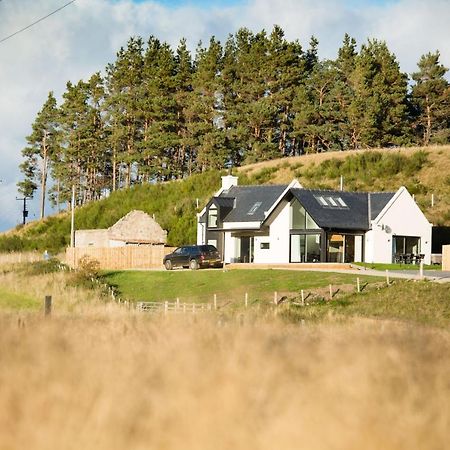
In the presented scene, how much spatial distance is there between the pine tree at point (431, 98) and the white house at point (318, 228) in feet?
133

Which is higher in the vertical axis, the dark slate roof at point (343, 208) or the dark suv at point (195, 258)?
the dark slate roof at point (343, 208)

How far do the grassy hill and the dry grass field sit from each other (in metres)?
66.5

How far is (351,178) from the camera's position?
84625mm

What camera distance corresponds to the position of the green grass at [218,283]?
44250 millimetres

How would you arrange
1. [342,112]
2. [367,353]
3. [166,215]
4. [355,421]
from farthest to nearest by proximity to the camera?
[342,112], [166,215], [367,353], [355,421]

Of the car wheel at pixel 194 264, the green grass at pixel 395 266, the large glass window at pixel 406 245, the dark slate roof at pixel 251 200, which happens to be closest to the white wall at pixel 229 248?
the dark slate roof at pixel 251 200

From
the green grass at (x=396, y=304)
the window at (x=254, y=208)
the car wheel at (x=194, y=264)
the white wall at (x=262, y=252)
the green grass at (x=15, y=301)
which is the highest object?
the window at (x=254, y=208)

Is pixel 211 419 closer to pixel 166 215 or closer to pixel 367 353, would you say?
pixel 367 353

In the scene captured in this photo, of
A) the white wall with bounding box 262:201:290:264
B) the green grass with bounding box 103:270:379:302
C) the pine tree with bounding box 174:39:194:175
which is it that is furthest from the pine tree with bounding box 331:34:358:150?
the green grass with bounding box 103:270:379:302

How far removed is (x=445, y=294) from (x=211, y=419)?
3118 cm

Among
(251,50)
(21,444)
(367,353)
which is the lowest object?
(21,444)

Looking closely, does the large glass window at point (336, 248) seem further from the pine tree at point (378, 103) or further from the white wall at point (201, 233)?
the pine tree at point (378, 103)

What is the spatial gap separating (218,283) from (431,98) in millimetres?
61802

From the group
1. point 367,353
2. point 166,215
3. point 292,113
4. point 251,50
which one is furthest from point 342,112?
point 367,353
